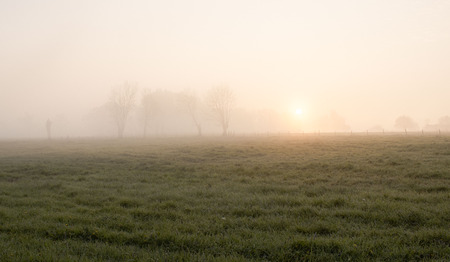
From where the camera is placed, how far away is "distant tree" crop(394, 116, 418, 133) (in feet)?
457

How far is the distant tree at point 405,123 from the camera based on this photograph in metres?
139

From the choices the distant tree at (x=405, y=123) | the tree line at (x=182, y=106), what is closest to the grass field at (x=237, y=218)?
the tree line at (x=182, y=106)

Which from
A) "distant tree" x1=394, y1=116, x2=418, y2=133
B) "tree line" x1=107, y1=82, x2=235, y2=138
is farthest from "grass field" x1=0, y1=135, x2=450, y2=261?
"distant tree" x1=394, y1=116, x2=418, y2=133

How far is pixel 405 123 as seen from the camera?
14000 cm

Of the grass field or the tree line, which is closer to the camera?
the grass field

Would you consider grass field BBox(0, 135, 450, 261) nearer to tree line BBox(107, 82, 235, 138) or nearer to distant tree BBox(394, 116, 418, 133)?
tree line BBox(107, 82, 235, 138)

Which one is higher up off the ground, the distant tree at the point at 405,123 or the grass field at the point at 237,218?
the distant tree at the point at 405,123

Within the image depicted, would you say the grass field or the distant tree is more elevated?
the distant tree

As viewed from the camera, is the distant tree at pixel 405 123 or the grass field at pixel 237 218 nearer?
the grass field at pixel 237 218

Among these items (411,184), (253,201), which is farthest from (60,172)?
(411,184)

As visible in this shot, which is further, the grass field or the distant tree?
the distant tree

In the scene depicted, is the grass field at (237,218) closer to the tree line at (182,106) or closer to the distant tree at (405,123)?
the tree line at (182,106)

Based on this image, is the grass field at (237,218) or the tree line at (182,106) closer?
the grass field at (237,218)

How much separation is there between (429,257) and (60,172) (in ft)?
71.3
